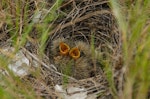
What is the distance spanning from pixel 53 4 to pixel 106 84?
72cm

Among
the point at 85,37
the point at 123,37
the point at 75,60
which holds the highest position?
the point at 85,37

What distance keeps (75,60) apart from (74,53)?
41 mm

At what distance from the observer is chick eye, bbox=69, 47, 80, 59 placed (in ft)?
7.51

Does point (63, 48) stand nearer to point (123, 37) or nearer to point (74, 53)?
point (74, 53)

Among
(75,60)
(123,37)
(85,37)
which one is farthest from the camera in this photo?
(85,37)

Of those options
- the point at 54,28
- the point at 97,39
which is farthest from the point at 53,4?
the point at 97,39

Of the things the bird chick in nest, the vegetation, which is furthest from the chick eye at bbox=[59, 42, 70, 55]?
the vegetation

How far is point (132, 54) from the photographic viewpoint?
1.81 meters

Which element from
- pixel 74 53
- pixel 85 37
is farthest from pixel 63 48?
pixel 85 37

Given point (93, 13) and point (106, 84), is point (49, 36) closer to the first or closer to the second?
point (93, 13)

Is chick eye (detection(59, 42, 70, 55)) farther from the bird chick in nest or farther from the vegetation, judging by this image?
the vegetation

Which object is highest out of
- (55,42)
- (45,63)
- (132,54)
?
(55,42)

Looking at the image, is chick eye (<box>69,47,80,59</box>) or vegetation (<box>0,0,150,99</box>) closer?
vegetation (<box>0,0,150,99</box>)

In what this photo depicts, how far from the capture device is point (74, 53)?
7.60ft
